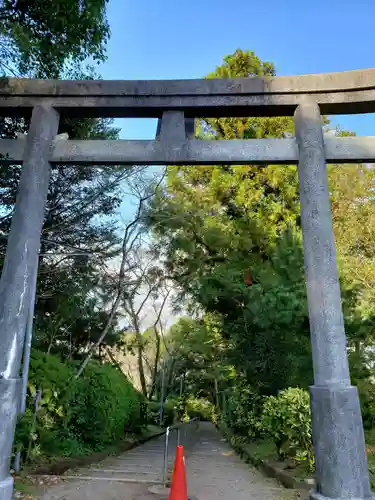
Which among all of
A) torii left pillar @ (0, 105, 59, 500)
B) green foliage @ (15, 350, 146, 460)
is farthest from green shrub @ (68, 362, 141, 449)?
torii left pillar @ (0, 105, 59, 500)

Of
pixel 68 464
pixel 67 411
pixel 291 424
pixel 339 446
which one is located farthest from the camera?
pixel 67 411

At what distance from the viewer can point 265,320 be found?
26.6 feet

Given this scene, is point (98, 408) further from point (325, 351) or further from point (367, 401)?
point (367, 401)

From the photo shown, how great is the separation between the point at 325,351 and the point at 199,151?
2.81 metres

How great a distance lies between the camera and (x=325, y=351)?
402cm

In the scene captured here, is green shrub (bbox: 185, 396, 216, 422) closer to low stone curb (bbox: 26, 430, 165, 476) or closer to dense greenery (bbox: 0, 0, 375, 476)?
dense greenery (bbox: 0, 0, 375, 476)

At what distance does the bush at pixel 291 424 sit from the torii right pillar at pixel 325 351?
2.23 metres

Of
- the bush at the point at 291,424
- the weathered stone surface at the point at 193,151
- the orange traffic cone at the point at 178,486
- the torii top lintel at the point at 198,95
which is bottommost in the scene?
the orange traffic cone at the point at 178,486

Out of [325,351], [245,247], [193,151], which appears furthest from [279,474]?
[245,247]

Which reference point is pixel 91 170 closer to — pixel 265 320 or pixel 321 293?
pixel 265 320

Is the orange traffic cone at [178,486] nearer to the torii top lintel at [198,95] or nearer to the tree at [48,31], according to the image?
the torii top lintel at [198,95]

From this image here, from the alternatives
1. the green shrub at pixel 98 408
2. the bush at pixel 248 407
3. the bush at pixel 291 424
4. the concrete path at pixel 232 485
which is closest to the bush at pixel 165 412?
the green shrub at pixel 98 408

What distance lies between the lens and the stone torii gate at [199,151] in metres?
4.02

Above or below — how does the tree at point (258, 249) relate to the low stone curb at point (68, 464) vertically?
above
